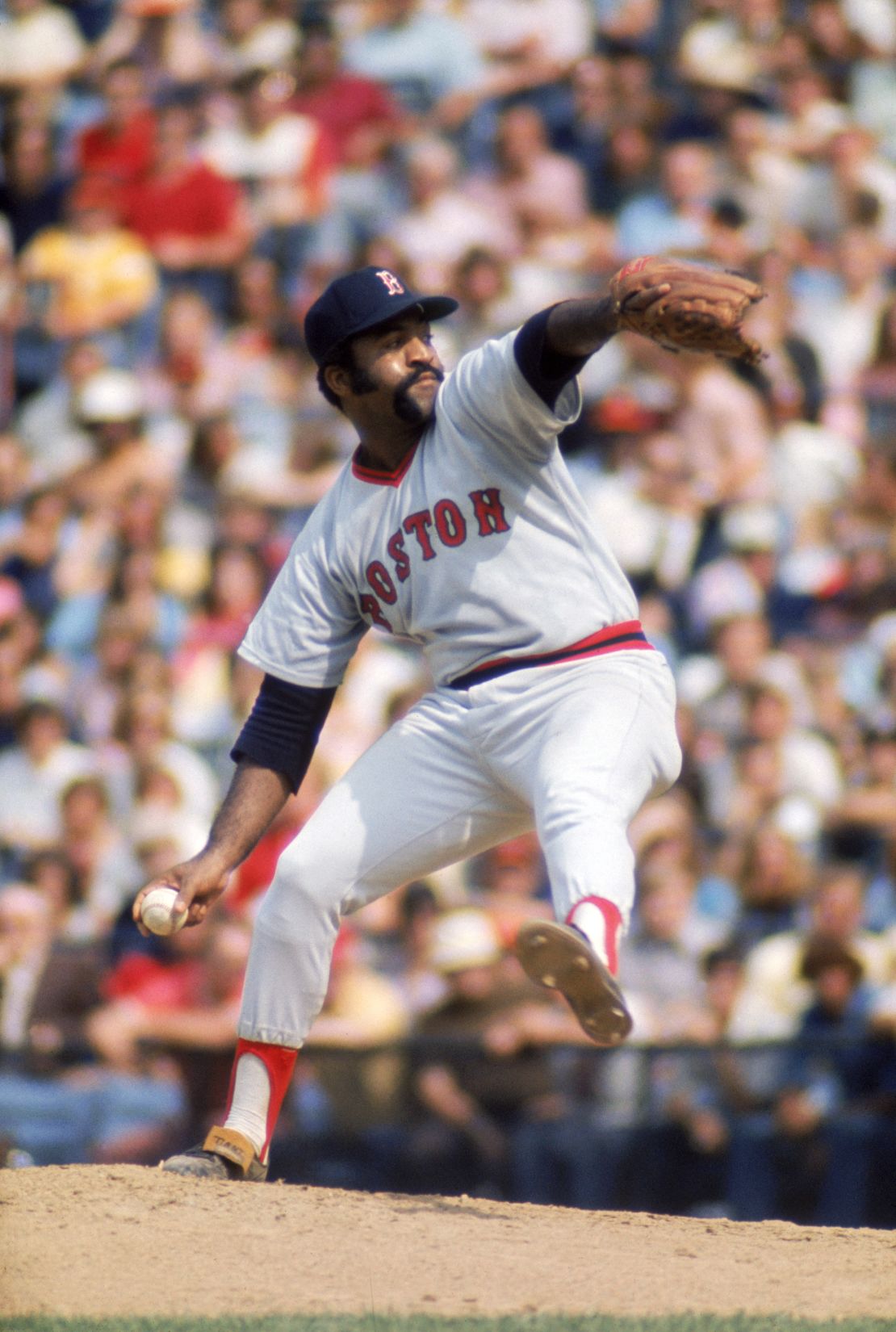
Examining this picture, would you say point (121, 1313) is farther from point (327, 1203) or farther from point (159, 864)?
point (159, 864)

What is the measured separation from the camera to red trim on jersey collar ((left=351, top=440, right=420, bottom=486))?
4316 mm

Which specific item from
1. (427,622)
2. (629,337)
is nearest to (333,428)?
(629,337)

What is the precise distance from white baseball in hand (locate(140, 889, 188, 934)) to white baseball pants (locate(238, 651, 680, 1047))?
268mm

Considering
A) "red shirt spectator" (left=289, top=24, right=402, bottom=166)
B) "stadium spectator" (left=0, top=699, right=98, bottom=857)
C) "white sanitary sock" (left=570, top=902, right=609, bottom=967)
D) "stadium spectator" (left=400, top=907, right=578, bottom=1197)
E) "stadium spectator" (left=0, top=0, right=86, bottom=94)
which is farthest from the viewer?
"stadium spectator" (left=0, top=0, right=86, bottom=94)

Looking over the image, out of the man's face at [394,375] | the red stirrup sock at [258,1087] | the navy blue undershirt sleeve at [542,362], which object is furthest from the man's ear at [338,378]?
the red stirrup sock at [258,1087]

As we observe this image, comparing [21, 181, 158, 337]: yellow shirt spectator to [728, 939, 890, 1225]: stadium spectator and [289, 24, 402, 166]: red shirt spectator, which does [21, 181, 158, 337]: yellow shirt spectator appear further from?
[728, 939, 890, 1225]: stadium spectator

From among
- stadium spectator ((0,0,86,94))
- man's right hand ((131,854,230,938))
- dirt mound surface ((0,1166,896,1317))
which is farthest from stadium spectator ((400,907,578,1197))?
stadium spectator ((0,0,86,94))

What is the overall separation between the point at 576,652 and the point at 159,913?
3.52ft

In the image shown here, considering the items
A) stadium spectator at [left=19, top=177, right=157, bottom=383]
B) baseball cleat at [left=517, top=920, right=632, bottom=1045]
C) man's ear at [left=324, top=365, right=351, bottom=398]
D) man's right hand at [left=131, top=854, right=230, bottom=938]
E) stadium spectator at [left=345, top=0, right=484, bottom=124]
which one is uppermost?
stadium spectator at [left=345, top=0, right=484, bottom=124]

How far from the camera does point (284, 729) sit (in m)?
4.47

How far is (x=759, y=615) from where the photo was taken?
7.82 m

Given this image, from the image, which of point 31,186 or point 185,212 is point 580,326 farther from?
point 31,186

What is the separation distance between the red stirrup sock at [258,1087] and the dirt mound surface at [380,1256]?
187mm

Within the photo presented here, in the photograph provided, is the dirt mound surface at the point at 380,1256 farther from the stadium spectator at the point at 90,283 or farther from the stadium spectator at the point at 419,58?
the stadium spectator at the point at 419,58
